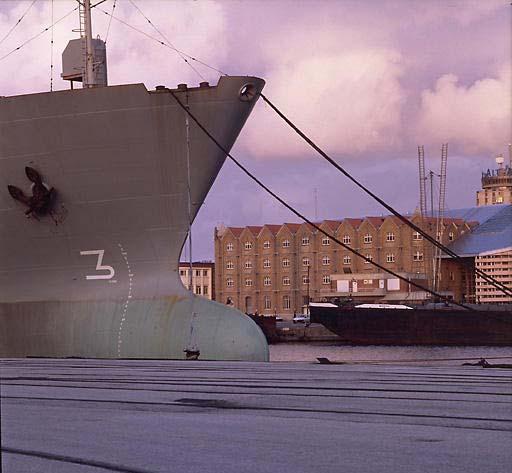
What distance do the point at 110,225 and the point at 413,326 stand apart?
53766 mm

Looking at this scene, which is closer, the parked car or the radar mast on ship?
the radar mast on ship

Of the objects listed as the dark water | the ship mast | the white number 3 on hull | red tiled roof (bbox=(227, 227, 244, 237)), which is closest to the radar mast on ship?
Result: the ship mast

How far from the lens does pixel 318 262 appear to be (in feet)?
348

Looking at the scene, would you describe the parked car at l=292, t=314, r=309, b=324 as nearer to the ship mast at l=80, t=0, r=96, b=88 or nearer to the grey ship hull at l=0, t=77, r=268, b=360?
the ship mast at l=80, t=0, r=96, b=88

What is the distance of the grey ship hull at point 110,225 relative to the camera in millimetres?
23250

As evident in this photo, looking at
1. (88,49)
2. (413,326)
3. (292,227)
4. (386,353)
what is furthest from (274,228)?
(88,49)

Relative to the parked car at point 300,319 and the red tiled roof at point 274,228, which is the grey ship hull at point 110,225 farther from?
the red tiled roof at point 274,228

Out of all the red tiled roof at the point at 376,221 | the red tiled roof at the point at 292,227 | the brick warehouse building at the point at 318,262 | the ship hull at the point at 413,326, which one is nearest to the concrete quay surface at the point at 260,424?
the ship hull at the point at 413,326

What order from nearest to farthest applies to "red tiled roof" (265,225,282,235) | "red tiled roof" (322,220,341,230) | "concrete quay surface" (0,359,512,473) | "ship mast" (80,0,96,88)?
"concrete quay surface" (0,359,512,473) → "ship mast" (80,0,96,88) → "red tiled roof" (322,220,341,230) → "red tiled roof" (265,225,282,235)

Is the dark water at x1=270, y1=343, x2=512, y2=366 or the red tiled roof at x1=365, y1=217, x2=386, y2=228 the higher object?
the red tiled roof at x1=365, y1=217, x2=386, y2=228

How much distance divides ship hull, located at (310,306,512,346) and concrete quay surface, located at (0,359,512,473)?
2415 inches

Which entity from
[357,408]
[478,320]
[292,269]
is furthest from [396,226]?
[357,408]

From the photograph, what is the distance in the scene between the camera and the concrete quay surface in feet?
20.2

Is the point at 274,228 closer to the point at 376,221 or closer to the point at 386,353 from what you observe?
the point at 376,221
